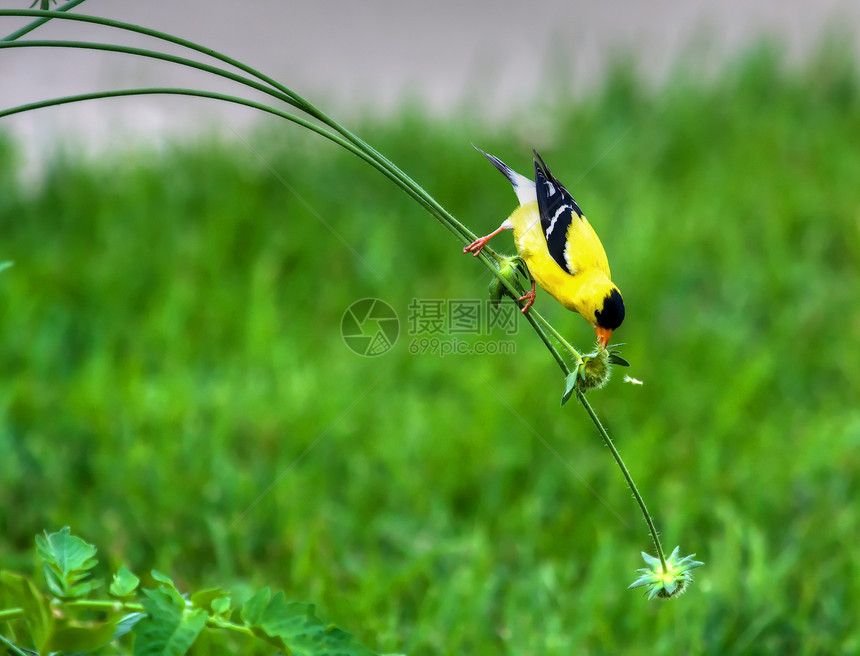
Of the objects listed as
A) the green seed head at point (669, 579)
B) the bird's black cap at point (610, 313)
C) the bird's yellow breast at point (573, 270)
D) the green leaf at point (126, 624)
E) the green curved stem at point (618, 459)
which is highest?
the bird's yellow breast at point (573, 270)

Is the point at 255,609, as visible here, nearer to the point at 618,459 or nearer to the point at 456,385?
the point at 618,459

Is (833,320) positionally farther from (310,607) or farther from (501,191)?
(310,607)

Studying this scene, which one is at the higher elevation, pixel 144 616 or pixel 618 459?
pixel 618 459

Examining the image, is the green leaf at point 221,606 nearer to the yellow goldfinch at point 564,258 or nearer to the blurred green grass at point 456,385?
the yellow goldfinch at point 564,258
